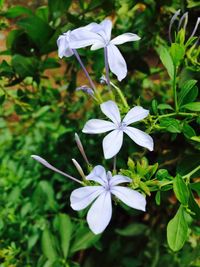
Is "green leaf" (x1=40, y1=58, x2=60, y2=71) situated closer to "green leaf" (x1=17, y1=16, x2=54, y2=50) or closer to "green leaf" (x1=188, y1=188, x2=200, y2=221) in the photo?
"green leaf" (x1=17, y1=16, x2=54, y2=50)

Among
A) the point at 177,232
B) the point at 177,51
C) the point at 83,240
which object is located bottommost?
the point at 83,240

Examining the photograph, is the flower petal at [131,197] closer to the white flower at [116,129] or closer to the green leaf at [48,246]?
the white flower at [116,129]

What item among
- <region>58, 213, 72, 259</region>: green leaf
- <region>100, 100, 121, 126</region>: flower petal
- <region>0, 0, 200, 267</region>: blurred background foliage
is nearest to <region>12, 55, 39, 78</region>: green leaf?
<region>0, 0, 200, 267</region>: blurred background foliage

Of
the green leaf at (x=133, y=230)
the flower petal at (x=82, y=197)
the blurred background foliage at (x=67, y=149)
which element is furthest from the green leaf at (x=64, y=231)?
the flower petal at (x=82, y=197)

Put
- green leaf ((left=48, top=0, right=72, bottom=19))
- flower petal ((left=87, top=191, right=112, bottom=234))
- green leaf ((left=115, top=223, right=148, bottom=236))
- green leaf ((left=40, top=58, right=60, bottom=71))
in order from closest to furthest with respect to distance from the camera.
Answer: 1. flower petal ((left=87, top=191, right=112, bottom=234))
2. green leaf ((left=48, top=0, right=72, bottom=19))
3. green leaf ((left=40, top=58, right=60, bottom=71))
4. green leaf ((left=115, top=223, right=148, bottom=236))

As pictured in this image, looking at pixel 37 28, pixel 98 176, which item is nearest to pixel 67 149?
pixel 37 28

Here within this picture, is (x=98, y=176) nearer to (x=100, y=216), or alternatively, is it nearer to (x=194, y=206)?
(x=100, y=216)

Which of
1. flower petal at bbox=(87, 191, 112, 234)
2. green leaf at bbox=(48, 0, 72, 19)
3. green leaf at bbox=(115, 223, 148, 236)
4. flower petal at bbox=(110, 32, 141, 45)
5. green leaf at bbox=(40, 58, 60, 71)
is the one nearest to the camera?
flower petal at bbox=(87, 191, 112, 234)
